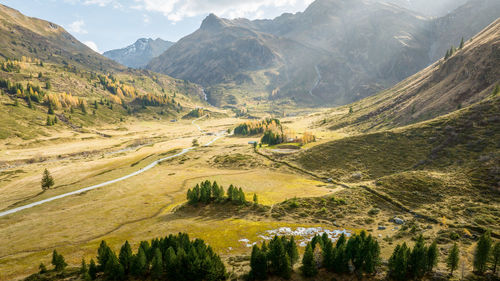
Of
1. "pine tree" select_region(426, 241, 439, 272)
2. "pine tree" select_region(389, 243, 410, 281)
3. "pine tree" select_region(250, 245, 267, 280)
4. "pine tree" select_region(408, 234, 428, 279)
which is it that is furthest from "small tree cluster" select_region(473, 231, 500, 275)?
"pine tree" select_region(250, 245, 267, 280)

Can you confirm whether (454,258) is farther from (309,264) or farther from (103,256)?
(103,256)

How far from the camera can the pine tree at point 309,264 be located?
3912 centimetres

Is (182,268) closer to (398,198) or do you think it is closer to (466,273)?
(466,273)

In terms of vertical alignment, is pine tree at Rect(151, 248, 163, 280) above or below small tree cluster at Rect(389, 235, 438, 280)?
below

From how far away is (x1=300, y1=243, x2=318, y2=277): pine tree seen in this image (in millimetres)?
39125

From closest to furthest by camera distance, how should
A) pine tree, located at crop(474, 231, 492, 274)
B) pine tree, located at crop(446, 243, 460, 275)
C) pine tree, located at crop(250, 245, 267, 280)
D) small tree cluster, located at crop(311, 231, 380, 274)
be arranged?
pine tree, located at crop(474, 231, 492, 274) < pine tree, located at crop(446, 243, 460, 275) < small tree cluster, located at crop(311, 231, 380, 274) < pine tree, located at crop(250, 245, 267, 280)

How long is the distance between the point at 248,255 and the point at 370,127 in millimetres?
173912

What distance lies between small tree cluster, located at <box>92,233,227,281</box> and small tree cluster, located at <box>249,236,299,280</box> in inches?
220

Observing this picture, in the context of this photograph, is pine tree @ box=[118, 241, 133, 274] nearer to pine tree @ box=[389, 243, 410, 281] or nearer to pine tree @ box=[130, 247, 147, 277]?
pine tree @ box=[130, 247, 147, 277]

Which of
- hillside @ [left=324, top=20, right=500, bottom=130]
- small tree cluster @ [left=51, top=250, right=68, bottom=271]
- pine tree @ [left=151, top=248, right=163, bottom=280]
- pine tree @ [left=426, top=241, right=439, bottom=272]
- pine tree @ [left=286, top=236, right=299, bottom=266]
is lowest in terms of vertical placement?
small tree cluster @ [left=51, top=250, right=68, bottom=271]

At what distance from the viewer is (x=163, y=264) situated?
42438mm

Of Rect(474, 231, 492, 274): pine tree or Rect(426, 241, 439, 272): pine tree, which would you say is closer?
Rect(474, 231, 492, 274): pine tree

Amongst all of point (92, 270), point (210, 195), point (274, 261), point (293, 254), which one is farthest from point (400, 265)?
point (210, 195)

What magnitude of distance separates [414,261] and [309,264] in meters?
16.7
